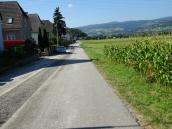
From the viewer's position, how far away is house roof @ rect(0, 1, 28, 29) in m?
71.8

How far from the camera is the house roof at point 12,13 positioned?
7181cm

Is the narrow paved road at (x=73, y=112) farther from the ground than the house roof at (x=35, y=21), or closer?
closer

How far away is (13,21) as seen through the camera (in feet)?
237

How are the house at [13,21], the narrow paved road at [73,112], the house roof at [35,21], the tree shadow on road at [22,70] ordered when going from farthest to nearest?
the house roof at [35,21]
the house at [13,21]
the tree shadow on road at [22,70]
the narrow paved road at [73,112]

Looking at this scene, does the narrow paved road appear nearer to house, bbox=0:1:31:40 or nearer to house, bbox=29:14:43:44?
house, bbox=0:1:31:40

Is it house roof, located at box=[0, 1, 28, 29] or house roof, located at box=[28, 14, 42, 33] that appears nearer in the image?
house roof, located at box=[0, 1, 28, 29]

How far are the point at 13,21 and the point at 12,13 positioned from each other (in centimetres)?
167

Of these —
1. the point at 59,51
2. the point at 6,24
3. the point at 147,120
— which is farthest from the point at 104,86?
the point at 6,24

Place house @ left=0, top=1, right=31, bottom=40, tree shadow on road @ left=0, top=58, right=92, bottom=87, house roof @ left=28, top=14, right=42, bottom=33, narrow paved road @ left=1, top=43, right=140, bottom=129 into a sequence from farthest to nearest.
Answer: house roof @ left=28, top=14, right=42, bottom=33
house @ left=0, top=1, right=31, bottom=40
tree shadow on road @ left=0, top=58, right=92, bottom=87
narrow paved road @ left=1, top=43, right=140, bottom=129

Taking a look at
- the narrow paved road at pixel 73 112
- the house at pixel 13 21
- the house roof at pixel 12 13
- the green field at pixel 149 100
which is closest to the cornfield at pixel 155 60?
the green field at pixel 149 100

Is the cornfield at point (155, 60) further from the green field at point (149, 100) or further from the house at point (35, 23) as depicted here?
the house at point (35, 23)

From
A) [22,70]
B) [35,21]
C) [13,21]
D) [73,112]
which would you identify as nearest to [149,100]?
[73,112]

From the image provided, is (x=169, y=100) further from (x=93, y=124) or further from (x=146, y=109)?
(x=93, y=124)

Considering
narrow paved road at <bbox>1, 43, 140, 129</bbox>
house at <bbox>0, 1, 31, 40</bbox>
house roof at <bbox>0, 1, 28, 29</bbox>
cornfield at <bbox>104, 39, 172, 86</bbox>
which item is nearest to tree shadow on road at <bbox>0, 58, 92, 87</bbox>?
narrow paved road at <bbox>1, 43, 140, 129</bbox>
